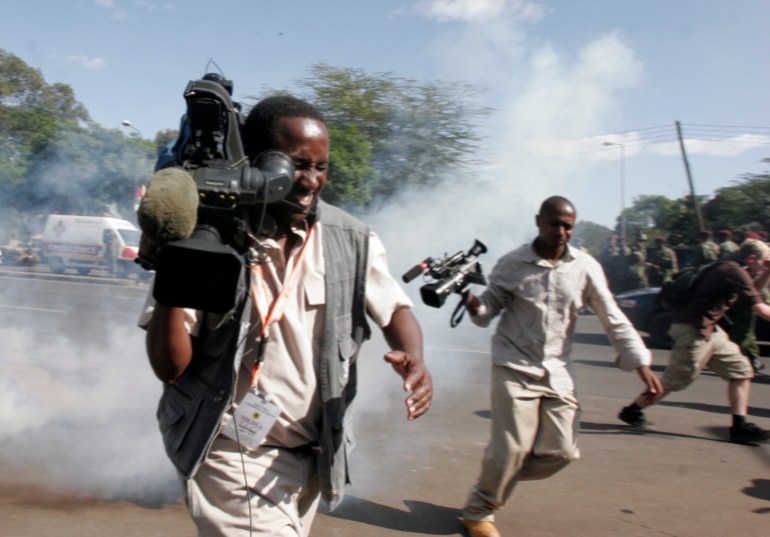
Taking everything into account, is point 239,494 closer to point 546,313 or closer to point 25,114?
point 546,313

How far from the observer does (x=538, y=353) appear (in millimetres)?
3803

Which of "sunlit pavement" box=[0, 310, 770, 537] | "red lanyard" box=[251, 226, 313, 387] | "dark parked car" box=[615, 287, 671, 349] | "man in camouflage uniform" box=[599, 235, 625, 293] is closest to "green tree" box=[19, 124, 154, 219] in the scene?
"sunlit pavement" box=[0, 310, 770, 537]

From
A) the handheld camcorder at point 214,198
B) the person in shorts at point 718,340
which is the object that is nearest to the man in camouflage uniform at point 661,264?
the person in shorts at point 718,340

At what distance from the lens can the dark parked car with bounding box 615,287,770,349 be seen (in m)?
11.1

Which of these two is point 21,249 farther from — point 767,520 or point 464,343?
point 767,520

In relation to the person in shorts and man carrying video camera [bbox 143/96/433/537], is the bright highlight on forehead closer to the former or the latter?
man carrying video camera [bbox 143/96/433/537]

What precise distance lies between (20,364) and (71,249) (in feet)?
50.7

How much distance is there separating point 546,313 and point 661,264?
43.5 ft

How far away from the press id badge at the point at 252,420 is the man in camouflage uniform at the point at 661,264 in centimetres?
1507

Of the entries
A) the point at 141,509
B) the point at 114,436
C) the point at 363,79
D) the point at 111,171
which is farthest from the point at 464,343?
the point at 141,509

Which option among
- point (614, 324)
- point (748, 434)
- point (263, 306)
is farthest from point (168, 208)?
point (748, 434)

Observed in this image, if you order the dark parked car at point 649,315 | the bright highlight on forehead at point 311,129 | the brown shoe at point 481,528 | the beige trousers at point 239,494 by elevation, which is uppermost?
the bright highlight on forehead at point 311,129

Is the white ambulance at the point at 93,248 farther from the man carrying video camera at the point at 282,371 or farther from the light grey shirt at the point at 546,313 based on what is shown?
the man carrying video camera at the point at 282,371

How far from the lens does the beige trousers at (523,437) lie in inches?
146
